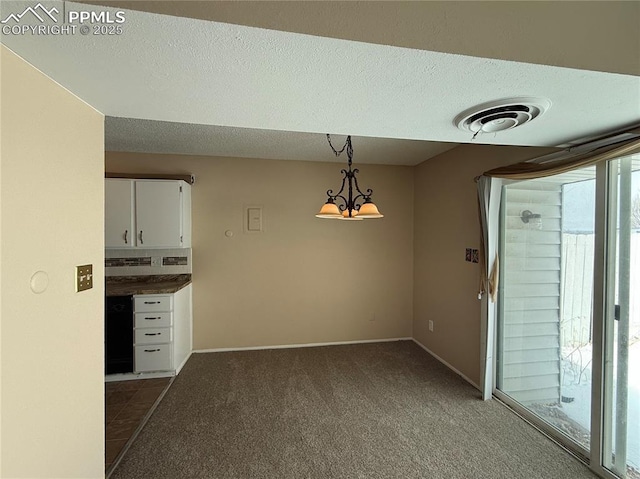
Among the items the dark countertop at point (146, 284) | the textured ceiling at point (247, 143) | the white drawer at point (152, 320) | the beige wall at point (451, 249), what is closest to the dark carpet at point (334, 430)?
the beige wall at point (451, 249)

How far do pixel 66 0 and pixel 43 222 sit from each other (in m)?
0.77

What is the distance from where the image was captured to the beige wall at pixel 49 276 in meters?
0.94

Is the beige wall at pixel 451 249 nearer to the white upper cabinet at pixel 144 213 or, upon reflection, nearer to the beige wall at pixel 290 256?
the beige wall at pixel 290 256

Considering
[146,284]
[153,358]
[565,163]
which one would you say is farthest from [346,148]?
[153,358]

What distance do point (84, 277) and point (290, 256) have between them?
269cm

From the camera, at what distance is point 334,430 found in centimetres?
222

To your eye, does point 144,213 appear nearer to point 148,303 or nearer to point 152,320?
point 148,303

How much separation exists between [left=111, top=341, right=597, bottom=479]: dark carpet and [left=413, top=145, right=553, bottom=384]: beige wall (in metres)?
0.43

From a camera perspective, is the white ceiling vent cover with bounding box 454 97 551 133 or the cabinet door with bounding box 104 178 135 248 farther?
the cabinet door with bounding box 104 178 135 248

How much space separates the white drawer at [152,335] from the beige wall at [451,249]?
10.5ft

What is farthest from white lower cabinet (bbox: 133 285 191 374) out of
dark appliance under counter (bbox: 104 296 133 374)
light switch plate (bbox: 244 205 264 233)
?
light switch plate (bbox: 244 205 264 233)

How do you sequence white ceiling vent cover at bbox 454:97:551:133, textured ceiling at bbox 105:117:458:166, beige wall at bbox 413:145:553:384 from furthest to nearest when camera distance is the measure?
beige wall at bbox 413:145:553:384, textured ceiling at bbox 105:117:458:166, white ceiling vent cover at bbox 454:97:551:133

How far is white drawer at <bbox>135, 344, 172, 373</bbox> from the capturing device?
304cm
